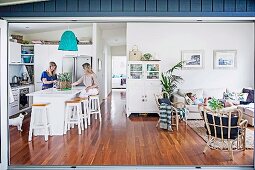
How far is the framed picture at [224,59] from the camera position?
9.02 m

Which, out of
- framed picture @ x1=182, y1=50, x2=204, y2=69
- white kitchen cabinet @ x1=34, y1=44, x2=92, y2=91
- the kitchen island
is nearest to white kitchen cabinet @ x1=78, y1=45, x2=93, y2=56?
white kitchen cabinet @ x1=34, y1=44, x2=92, y2=91

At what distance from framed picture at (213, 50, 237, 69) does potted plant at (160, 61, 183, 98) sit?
110 cm

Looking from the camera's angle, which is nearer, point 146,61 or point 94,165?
point 94,165

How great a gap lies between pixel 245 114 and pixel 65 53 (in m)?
5.93

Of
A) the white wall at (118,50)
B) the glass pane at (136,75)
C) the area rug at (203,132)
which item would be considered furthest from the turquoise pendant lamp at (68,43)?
the white wall at (118,50)

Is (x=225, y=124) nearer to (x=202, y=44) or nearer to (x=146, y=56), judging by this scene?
(x=146, y=56)

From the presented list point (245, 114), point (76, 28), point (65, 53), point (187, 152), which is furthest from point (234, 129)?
point (76, 28)

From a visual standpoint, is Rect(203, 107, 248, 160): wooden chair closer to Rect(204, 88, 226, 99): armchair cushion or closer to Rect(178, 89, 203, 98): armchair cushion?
Rect(178, 89, 203, 98): armchair cushion

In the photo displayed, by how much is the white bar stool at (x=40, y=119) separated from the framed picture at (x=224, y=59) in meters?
5.48

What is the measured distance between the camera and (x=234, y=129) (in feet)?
15.3

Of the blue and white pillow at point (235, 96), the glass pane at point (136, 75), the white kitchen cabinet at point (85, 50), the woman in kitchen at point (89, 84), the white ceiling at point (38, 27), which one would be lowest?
the blue and white pillow at point (235, 96)

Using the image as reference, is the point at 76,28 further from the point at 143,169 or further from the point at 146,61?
the point at 143,169

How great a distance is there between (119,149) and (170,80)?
406 centimetres

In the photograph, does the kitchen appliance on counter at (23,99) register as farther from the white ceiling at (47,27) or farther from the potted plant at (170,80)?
the potted plant at (170,80)
